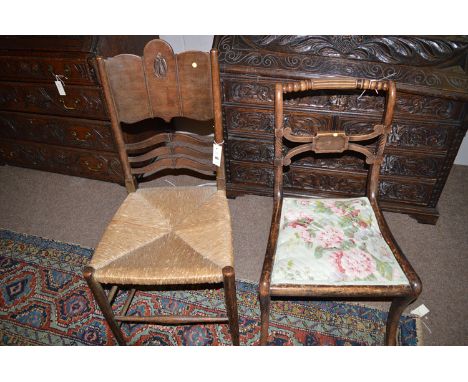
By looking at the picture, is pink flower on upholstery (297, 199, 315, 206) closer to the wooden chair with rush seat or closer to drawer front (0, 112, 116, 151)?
the wooden chair with rush seat

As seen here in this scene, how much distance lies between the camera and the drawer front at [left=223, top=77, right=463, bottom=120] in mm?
1718

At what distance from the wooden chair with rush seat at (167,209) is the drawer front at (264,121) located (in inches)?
21.4

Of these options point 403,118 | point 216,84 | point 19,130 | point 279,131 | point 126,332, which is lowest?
point 126,332

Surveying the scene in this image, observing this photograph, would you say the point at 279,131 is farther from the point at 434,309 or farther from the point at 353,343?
the point at 434,309

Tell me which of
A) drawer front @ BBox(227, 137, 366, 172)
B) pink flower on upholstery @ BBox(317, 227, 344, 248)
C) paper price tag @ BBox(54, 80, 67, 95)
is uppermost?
paper price tag @ BBox(54, 80, 67, 95)

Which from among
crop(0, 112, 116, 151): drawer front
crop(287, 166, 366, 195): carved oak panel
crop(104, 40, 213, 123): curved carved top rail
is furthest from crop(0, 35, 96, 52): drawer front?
crop(287, 166, 366, 195): carved oak panel

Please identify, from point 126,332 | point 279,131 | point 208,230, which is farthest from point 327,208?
point 126,332

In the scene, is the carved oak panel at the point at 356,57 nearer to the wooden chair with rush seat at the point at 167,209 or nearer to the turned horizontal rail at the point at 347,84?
the turned horizontal rail at the point at 347,84

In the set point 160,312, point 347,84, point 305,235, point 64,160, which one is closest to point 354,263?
point 305,235

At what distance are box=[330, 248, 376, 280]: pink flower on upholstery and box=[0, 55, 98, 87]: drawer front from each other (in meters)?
1.73

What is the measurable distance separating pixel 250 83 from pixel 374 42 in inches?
26.4

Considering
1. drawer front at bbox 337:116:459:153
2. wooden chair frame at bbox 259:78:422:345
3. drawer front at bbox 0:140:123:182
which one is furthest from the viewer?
drawer front at bbox 0:140:123:182

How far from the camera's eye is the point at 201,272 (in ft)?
4.22

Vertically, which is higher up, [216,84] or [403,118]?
[216,84]
